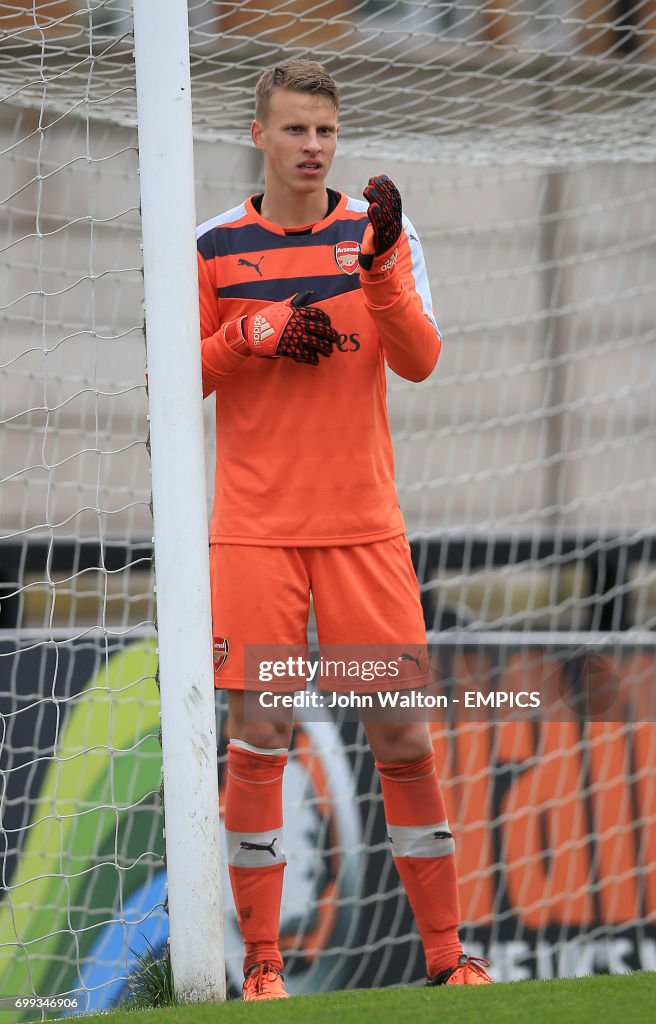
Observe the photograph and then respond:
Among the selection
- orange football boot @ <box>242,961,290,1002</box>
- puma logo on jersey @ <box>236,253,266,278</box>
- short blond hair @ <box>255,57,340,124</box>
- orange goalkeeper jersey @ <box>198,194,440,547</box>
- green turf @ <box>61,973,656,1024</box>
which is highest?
short blond hair @ <box>255,57,340,124</box>

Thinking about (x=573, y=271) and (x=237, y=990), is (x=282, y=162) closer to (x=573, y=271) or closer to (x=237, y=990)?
(x=237, y=990)

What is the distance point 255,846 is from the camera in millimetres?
1708

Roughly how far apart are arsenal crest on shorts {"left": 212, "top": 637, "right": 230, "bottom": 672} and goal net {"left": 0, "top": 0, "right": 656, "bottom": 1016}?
98mm

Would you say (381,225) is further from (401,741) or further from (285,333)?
(401,741)

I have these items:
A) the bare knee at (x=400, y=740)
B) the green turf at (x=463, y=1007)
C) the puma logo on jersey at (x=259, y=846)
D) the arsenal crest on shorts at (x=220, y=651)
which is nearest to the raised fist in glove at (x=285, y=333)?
the arsenal crest on shorts at (x=220, y=651)

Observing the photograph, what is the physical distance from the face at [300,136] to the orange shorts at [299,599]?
542 mm

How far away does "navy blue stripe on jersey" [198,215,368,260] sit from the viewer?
1764mm

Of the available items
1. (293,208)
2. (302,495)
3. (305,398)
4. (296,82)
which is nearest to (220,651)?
(302,495)

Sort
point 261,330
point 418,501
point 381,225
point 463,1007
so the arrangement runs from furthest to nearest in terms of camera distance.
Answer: point 418,501 < point 261,330 < point 381,225 < point 463,1007

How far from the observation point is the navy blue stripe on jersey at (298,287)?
174 centimetres

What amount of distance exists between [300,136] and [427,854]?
3.51 feet

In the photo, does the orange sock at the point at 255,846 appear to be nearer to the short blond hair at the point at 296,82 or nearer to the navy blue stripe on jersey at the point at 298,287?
the navy blue stripe on jersey at the point at 298,287

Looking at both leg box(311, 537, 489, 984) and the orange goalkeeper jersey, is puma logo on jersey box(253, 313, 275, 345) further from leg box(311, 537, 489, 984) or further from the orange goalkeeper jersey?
leg box(311, 537, 489, 984)

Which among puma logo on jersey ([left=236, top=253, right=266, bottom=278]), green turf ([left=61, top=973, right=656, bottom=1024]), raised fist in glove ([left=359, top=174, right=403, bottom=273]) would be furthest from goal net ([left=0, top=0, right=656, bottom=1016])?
raised fist in glove ([left=359, top=174, right=403, bottom=273])
